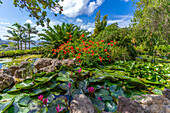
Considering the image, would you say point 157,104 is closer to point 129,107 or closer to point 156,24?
point 129,107

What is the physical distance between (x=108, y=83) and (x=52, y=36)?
5.59m

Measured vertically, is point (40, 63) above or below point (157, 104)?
above

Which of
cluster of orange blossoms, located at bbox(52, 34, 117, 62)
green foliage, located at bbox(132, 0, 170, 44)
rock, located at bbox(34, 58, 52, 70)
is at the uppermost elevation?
green foliage, located at bbox(132, 0, 170, 44)

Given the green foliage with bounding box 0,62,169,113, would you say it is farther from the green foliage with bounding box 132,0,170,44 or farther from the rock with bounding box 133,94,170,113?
the green foliage with bounding box 132,0,170,44

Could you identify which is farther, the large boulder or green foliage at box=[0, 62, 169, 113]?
green foliage at box=[0, 62, 169, 113]

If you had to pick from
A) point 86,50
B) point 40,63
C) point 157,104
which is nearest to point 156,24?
point 86,50

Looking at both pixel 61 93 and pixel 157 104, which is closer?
pixel 157 104

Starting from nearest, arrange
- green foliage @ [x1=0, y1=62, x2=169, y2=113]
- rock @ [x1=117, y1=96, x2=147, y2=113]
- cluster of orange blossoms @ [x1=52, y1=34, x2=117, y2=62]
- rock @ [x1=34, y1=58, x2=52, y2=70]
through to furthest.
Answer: rock @ [x1=117, y1=96, x2=147, y2=113]
green foliage @ [x1=0, y1=62, x2=169, y2=113]
rock @ [x1=34, y1=58, x2=52, y2=70]
cluster of orange blossoms @ [x1=52, y1=34, x2=117, y2=62]

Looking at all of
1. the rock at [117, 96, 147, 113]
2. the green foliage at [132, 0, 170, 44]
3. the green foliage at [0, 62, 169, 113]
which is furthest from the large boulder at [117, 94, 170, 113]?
the green foliage at [132, 0, 170, 44]

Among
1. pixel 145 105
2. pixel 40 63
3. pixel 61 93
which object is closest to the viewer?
pixel 145 105

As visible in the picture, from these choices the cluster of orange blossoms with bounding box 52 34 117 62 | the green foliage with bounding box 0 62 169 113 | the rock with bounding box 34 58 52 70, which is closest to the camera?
the green foliage with bounding box 0 62 169 113

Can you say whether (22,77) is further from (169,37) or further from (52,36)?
(169,37)

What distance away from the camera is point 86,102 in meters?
0.84

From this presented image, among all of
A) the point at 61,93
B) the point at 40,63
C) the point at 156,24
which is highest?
the point at 156,24
